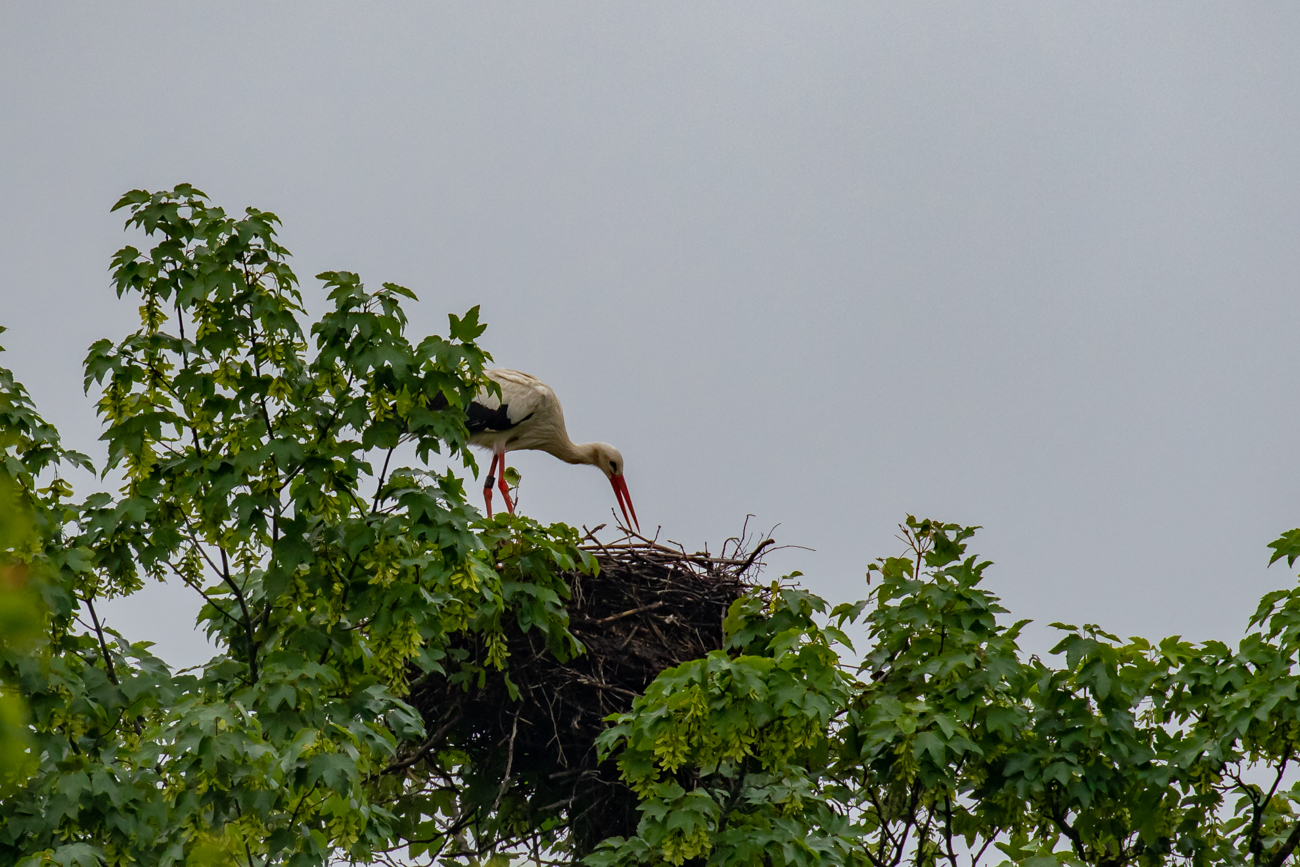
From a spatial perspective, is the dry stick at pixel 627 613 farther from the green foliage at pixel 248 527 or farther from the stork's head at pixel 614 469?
the stork's head at pixel 614 469

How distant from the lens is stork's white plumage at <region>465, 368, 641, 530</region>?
10.5m

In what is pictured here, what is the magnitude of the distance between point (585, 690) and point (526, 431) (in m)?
4.27

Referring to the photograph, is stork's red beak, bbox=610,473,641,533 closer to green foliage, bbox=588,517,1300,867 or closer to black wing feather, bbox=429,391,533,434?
black wing feather, bbox=429,391,533,434

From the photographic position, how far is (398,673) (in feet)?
16.9

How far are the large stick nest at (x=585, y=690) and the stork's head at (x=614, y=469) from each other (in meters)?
3.51

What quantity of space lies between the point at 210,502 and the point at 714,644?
3123 mm

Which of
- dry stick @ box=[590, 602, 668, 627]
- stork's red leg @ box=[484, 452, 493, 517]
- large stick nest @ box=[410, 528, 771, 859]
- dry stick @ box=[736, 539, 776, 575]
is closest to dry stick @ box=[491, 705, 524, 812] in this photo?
large stick nest @ box=[410, 528, 771, 859]

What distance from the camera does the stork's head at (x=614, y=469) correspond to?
1109 centimetres

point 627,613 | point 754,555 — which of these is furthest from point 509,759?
point 754,555

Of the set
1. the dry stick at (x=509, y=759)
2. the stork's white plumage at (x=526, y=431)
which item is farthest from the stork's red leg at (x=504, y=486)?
the dry stick at (x=509, y=759)

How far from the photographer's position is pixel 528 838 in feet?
24.2

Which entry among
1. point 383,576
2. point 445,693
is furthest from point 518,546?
point 383,576

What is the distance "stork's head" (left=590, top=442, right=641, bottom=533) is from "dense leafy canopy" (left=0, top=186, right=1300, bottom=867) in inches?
194

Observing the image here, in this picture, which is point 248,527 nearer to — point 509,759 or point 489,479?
point 509,759
